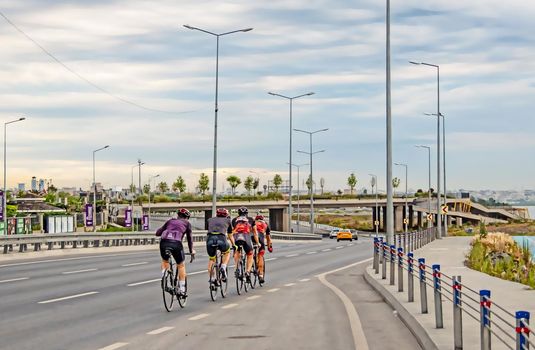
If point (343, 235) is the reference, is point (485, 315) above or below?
above

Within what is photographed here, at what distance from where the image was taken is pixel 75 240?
138 feet

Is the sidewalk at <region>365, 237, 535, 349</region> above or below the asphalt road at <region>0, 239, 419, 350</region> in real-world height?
above

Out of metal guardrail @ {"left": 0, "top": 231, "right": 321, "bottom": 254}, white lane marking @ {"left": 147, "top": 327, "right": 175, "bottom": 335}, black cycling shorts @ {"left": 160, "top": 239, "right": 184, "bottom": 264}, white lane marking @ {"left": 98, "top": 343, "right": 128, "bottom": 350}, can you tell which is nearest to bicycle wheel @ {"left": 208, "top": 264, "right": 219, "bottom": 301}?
black cycling shorts @ {"left": 160, "top": 239, "right": 184, "bottom": 264}

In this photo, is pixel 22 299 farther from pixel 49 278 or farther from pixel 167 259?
pixel 49 278

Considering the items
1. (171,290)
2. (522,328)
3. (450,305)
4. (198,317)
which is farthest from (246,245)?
(522,328)

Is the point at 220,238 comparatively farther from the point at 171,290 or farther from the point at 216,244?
the point at 171,290

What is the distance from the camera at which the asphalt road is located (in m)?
12.9

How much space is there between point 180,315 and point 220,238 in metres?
3.13

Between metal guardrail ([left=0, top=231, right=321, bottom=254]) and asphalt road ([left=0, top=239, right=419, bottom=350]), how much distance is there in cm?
983

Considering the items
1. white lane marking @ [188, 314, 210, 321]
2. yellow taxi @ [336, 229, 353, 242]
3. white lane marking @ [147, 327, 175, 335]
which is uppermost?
white lane marking @ [147, 327, 175, 335]

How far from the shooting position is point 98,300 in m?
19.1

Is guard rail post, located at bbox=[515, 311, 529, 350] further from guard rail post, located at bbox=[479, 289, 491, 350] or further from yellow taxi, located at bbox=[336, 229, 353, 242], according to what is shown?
yellow taxi, located at bbox=[336, 229, 353, 242]

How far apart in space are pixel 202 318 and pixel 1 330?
3.33m

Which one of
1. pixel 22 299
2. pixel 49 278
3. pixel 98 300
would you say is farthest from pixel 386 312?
pixel 49 278
